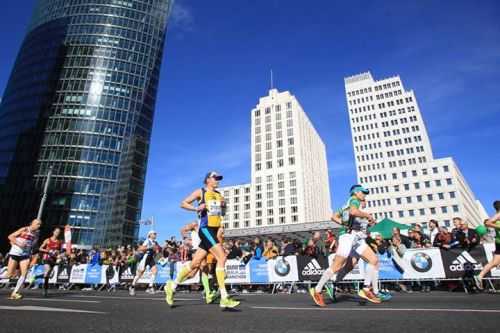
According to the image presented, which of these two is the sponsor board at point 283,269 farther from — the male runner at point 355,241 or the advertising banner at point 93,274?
the advertising banner at point 93,274

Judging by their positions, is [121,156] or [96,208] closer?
[96,208]

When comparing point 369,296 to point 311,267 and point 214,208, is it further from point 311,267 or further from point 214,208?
point 311,267

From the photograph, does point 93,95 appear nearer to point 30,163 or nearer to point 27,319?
point 30,163

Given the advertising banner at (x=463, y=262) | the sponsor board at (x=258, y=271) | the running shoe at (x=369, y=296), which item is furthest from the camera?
the sponsor board at (x=258, y=271)

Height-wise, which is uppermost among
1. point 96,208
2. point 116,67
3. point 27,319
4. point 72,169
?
point 116,67

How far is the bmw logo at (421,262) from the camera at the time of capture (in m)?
9.46

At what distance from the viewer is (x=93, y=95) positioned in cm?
7169

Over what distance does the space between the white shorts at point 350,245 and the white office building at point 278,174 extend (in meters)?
103

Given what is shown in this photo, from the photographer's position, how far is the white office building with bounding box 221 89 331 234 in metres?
110

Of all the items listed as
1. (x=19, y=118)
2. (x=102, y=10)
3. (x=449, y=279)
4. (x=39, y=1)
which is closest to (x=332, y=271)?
(x=449, y=279)

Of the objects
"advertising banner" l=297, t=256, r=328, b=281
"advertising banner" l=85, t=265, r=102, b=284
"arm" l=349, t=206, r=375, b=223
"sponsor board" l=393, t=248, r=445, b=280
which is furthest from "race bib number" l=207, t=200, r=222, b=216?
"advertising banner" l=85, t=265, r=102, b=284

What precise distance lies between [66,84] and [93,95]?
7.51 meters

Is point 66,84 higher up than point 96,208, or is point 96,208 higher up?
point 66,84

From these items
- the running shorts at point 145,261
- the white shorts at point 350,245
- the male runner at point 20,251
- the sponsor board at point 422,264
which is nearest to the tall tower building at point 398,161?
the sponsor board at point 422,264
